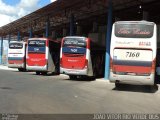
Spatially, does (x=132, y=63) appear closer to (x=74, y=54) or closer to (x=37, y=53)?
(x=74, y=54)

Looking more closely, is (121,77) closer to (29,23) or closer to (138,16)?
(138,16)

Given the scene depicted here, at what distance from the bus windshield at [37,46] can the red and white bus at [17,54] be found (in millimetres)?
7306

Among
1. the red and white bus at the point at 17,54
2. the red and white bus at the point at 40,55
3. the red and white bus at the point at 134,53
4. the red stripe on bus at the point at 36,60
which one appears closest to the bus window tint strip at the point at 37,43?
the red and white bus at the point at 40,55

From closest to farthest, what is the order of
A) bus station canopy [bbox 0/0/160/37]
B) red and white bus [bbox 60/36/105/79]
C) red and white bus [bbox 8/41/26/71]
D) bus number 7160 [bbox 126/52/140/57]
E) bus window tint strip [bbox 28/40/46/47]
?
bus number 7160 [bbox 126/52/140/57] < red and white bus [bbox 60/36/105/79] < bus window tint strip [bbox 28/40/46/47] < bus station canopy [bbox 0/0/160/37] < red and white bus [bbox 8/41/26/71]

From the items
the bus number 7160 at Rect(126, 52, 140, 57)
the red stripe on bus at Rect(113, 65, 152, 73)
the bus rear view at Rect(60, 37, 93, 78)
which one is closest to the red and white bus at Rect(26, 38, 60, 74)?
the bus rear view at Rect(60, 37, 93, 78)

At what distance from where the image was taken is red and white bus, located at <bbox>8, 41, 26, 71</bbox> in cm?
4034

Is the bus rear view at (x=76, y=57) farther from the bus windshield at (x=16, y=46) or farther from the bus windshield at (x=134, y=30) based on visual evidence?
the bus windshield at (x=16, y=46)

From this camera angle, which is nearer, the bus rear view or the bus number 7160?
the bus number 7160

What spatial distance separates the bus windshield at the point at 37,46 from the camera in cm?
3250

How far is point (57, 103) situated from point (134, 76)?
735 cm

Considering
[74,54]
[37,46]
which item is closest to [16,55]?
[37,46]

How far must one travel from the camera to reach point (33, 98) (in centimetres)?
1410

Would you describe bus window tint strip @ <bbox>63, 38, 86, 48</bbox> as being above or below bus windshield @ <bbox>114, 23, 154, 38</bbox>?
below

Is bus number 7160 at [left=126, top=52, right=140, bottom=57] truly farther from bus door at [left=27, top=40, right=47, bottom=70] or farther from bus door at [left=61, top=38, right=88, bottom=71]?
bus door at [left=27, top=40, right=47, bottom=70]
